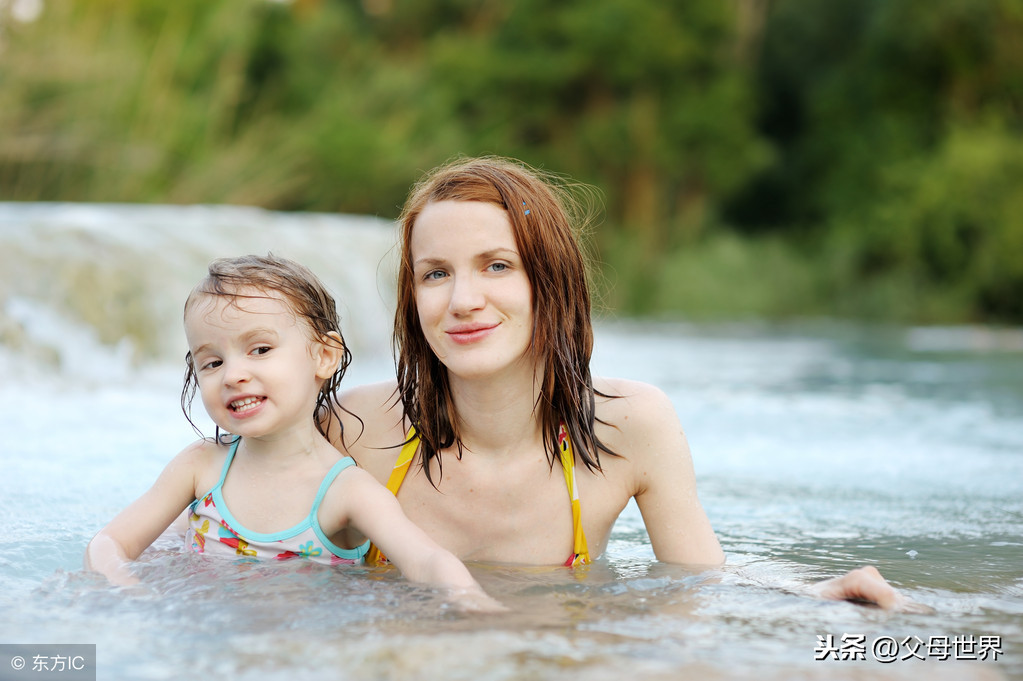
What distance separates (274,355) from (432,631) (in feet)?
2.30

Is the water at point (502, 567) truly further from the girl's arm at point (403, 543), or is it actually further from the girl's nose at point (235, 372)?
the girl's nose at point (235, 372)

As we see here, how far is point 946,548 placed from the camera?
8.41ft

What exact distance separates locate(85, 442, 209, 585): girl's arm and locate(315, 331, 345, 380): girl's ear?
31 cm

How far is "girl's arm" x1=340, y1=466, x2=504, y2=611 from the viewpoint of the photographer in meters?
1.86

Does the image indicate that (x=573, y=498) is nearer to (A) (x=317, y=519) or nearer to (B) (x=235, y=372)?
(A) (x=317, y=519)

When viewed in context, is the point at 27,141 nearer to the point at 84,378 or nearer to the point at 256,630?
the point at 84,378

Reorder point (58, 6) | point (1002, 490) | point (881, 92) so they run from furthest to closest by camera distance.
A: point (881, 92) < point (58, 6) < point (1002, 490)

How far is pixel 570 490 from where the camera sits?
2254 millimetres

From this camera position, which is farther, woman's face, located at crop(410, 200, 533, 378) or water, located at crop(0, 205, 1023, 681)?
woman's face, located at crop(410, 200, 533, 378)

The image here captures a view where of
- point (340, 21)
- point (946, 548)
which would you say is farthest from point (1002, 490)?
point (340, 21)

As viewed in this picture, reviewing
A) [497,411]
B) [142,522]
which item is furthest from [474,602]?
[142,522]

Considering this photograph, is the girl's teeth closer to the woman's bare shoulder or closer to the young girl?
the young girl

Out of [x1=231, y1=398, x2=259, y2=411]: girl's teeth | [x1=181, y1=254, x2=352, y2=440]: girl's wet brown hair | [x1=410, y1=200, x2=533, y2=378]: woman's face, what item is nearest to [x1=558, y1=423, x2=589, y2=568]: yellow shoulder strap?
[x1=410, y1=200, x2=533, y2=378]: woman's face

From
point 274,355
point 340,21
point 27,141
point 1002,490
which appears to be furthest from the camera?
point 340,21
